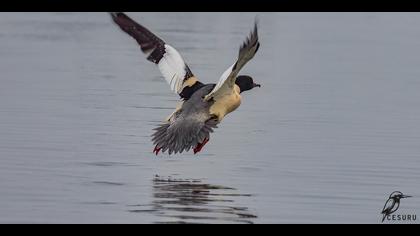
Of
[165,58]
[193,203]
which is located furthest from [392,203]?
[165,58]

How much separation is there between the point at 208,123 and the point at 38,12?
24244 mm

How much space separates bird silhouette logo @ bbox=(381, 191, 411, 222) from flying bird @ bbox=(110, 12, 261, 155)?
2.04m

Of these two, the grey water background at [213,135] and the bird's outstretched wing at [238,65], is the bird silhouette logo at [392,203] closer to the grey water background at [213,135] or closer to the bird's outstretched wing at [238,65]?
the grey water background at [213,135]

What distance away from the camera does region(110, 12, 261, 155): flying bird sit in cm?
1331

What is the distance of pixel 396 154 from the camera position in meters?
14.6

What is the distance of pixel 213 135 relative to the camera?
15906 mm

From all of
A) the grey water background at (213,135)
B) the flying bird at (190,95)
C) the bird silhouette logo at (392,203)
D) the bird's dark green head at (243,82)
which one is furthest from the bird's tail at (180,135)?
the bird silhouette logo at (392,203)

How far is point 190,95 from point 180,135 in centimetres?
106

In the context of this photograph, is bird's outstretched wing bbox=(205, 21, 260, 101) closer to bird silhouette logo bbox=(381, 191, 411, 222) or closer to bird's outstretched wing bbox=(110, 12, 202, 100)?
bird's outstretched wing bbox=(110, 12, 202, 100)

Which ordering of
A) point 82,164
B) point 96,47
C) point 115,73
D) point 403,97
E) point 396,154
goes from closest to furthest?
point 82,164, point 396,154, point 403,97, point 115,73, point 96,47

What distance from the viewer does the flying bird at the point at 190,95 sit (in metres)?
13.3

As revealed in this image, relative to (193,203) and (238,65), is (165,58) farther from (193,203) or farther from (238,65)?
(193,203)

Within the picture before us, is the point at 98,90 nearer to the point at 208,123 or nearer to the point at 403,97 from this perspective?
the point at 403,97

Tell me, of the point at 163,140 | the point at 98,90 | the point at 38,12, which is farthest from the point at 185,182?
the point at 38,12
